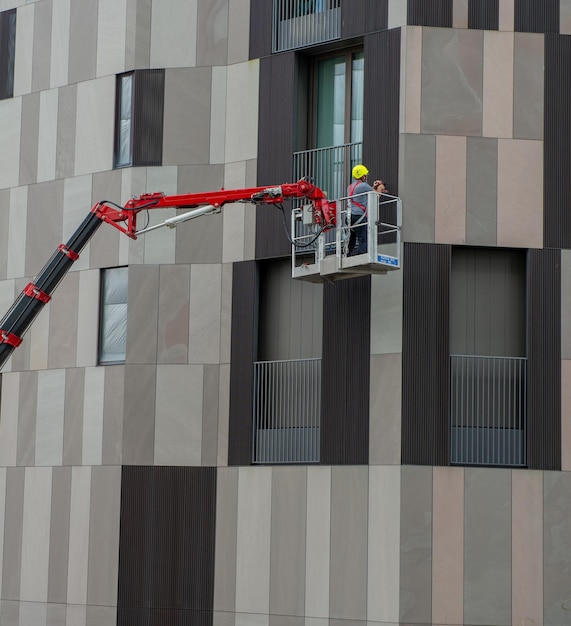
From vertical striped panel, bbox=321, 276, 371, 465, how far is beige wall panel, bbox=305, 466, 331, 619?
21.3 inches

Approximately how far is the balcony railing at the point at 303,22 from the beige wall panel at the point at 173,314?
6.07m

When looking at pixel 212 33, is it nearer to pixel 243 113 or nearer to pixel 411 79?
pixel 243 113

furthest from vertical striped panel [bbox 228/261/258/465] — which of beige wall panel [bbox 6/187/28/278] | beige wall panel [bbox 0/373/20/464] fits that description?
beige wall panel [bbox 6/187/28/278]

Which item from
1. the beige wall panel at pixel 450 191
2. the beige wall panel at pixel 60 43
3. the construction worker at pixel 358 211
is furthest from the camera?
the beige wall panel at pixel 60 43

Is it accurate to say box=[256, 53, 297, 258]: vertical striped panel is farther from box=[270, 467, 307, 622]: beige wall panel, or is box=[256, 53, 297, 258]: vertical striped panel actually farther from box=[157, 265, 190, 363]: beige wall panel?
box=[270, 467, 307, 622]: beige wall panel

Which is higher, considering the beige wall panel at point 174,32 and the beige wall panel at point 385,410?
the beige wall panel at point 174,32

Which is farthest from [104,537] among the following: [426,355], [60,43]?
[60,43]

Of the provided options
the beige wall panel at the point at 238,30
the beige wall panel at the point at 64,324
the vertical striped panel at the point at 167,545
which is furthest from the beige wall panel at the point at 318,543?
the beige wall panel at the point at 238,30

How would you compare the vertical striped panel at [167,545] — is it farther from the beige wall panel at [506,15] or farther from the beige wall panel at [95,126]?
the beige wall panel at [506,15]

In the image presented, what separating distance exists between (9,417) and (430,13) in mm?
15093

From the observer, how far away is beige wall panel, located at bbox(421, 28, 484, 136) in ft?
106

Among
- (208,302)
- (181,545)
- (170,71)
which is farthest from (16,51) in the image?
(181,545)

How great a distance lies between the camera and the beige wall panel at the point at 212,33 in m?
35.7

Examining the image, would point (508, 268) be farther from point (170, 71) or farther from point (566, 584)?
point (170, 71)
